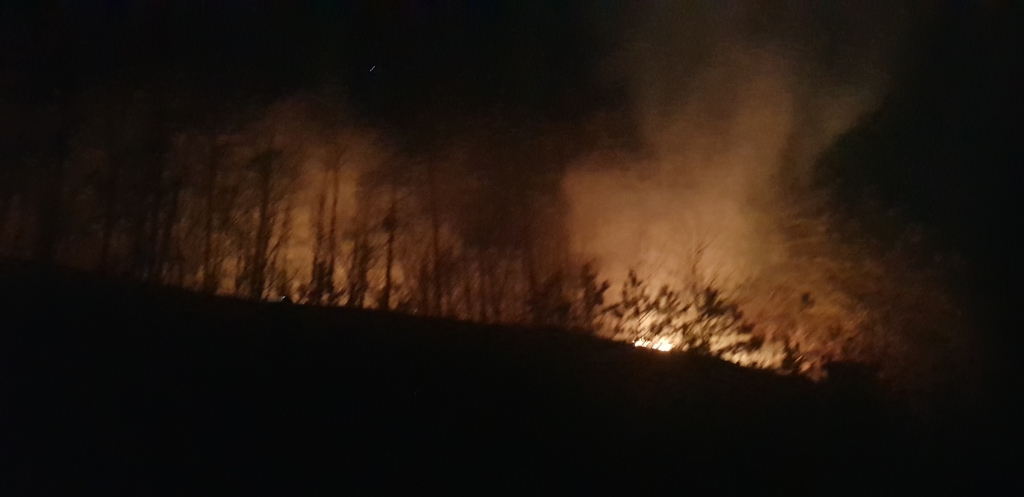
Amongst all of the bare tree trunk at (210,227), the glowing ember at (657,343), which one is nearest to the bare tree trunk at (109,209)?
the bare tree trunk at (210,227)

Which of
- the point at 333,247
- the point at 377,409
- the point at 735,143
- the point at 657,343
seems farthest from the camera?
the point at 735,143

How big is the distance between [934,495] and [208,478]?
4945mm

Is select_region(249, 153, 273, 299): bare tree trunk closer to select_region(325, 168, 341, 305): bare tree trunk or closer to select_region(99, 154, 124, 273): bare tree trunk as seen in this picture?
select_region(325, 168, 341, 305): bare tree trunk

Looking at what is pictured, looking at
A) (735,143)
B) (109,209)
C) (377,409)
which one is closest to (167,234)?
(109,209)

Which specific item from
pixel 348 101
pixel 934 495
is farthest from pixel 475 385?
pixel 934 495

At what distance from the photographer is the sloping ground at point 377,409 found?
491cm

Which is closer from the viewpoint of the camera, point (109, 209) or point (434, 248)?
point (434, 248)

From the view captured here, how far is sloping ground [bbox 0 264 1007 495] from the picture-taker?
4.91 m

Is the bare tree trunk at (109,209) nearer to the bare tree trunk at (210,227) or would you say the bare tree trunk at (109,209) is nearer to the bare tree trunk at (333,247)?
the bare tree trunk at (210,227)

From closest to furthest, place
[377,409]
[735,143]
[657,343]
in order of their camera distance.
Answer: [377,409] → [657,343] → [735,143]

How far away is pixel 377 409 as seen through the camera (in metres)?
5.30

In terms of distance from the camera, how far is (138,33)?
6.91m

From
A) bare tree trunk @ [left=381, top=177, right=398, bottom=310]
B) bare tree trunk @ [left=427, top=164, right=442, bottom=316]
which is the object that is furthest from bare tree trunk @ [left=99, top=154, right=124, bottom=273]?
bare tree trunk @ [left=427, top=164, right=442, bottom=316]

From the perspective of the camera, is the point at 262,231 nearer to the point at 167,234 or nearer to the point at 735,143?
the point at 167,234
